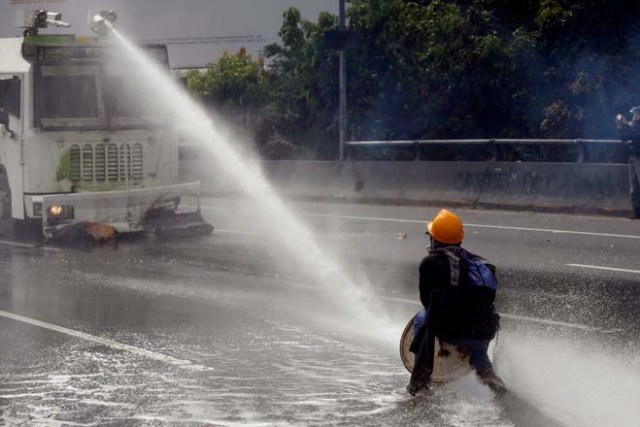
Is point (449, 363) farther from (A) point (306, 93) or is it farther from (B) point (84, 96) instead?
(A) point (306, 93)

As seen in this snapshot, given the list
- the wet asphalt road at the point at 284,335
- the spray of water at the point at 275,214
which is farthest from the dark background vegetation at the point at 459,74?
the wet asphalt road at the point at 284,335

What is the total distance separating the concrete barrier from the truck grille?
674 cm

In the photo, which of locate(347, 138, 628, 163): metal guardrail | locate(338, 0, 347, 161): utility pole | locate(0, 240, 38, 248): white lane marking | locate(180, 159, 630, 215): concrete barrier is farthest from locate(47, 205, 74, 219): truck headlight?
locate(338, 0, 347, 161): utility pole

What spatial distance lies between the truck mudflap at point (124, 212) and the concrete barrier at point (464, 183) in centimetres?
565

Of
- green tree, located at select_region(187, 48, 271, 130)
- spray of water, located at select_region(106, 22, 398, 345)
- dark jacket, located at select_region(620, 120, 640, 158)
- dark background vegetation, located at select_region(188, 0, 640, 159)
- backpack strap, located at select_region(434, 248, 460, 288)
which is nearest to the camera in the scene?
backpack strap, located at select_region(434, 248, 460, 288)

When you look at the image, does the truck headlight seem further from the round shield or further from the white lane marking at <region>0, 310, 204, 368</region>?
the round shield

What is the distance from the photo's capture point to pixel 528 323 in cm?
1004

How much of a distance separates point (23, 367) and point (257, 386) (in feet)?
6.09

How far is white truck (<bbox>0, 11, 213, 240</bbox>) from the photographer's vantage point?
1558 centimetres

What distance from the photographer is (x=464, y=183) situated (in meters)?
21.0

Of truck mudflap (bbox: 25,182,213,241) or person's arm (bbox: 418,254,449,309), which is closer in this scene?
person's arm (bbox: 418,254,449,309)

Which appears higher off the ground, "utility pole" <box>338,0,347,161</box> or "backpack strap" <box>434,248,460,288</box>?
"utility pole" <box>338,0,347,161</box>

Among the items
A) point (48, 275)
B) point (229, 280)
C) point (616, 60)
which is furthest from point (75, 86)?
point (616, 60)

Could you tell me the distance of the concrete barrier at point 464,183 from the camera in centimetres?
1903
